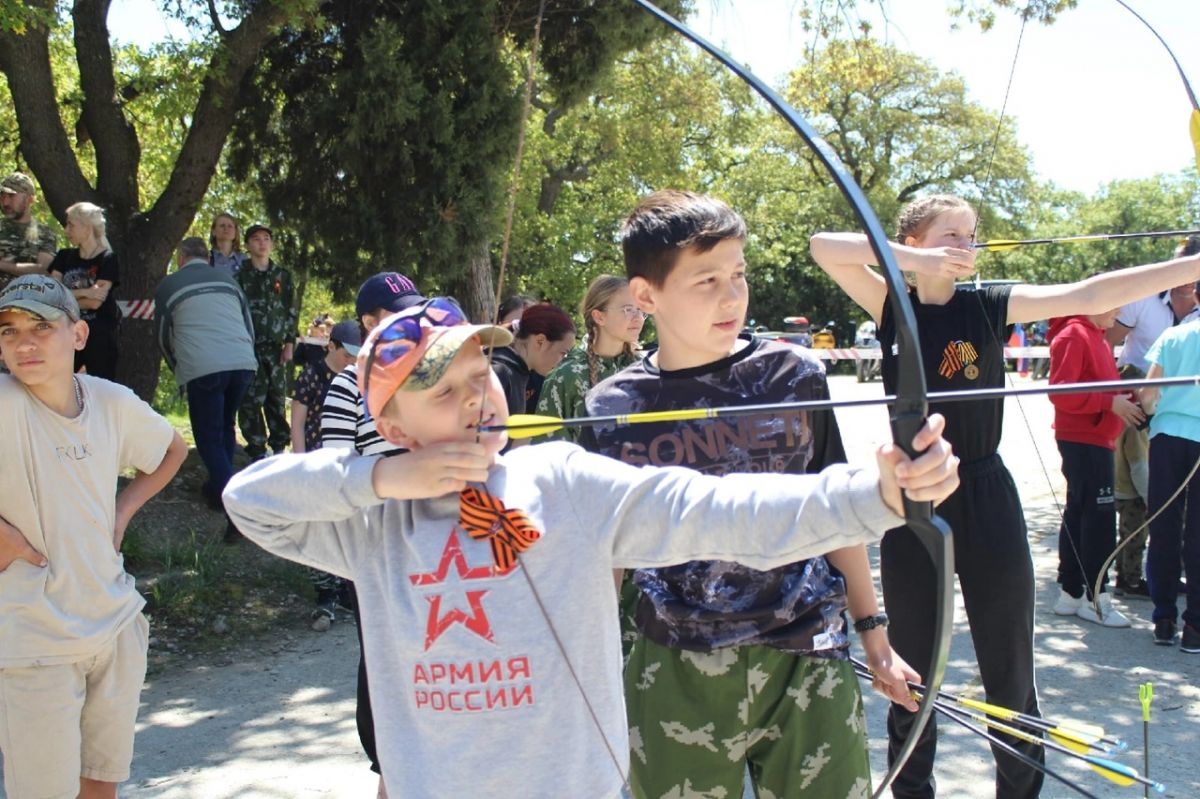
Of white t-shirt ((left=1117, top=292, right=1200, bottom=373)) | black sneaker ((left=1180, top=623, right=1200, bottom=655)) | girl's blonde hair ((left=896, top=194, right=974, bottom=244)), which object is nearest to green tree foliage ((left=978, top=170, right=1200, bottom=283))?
white t-shirt ((left=1117, top=292, right=1200, bottom=373))

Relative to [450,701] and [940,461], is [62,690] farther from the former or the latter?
[940,461]

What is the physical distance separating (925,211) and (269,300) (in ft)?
20.2

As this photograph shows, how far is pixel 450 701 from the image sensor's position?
202 cm

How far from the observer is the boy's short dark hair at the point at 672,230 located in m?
2.52

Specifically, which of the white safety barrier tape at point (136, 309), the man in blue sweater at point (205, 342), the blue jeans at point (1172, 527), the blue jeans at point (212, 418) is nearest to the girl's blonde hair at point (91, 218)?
the man in blue sweater at point (205, 342)

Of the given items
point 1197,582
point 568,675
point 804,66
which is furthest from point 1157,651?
point 804,66

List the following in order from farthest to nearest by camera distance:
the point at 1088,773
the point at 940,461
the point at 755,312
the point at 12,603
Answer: the point at 755,312, the point at 1088,773, the point at 12,603, the point at 940,461

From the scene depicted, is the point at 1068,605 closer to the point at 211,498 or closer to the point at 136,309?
the point at 211,498

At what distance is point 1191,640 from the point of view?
5730 mm

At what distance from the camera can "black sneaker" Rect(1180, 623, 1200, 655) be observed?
572 centimetres

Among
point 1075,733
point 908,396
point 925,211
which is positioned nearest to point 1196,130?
point 925,211

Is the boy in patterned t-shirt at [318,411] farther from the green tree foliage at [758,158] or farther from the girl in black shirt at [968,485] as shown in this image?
the green tree foliage at [758,158]

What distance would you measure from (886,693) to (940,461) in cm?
111

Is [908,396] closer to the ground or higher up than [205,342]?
closer to the ground
